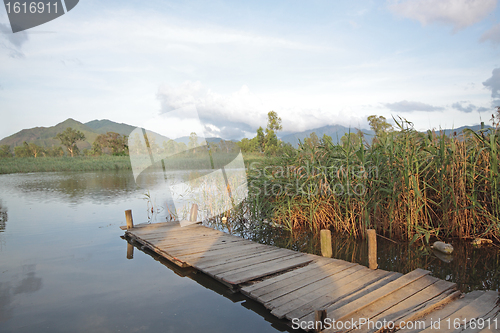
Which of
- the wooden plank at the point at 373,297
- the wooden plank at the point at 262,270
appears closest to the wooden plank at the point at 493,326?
the wooden plank at the point at 373,297

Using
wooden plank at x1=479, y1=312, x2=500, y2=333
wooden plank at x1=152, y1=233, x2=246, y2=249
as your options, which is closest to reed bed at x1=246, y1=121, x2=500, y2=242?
wooden plank at x1=152, y1=233, x2=246, y2=249

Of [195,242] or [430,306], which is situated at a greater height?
[195,242]

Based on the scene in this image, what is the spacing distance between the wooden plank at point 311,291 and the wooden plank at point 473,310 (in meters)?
1.18

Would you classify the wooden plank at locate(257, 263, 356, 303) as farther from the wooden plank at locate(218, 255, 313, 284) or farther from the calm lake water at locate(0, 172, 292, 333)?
the wooden plank at locate(218, 255, 313, 284)

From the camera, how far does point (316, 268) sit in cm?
459

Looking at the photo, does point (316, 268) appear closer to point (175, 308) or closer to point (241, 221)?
point (175, 308)

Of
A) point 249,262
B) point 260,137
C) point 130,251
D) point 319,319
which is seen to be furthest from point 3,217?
point 260,137

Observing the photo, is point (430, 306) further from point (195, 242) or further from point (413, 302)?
point (195, 242)

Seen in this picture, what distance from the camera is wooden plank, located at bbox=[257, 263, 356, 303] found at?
3758mm

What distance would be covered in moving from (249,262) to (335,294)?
5.57 feet

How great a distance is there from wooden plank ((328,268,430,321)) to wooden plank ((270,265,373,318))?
0.44 m

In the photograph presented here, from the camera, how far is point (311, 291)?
3.81 meters

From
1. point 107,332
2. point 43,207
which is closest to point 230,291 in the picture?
point 107,332

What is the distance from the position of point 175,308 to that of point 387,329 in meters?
2.65
